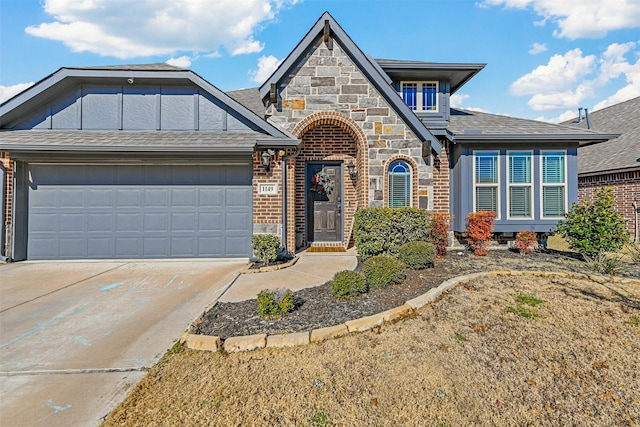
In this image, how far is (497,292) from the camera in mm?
4961

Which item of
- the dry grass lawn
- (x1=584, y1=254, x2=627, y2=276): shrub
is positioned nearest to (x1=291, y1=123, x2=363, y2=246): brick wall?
(x1=584, y1=254, x2=627, y2=276): shrub

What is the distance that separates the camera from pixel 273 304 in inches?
158

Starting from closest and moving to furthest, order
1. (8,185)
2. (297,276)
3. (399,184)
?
(297,276) < (8,185) < (399,184)

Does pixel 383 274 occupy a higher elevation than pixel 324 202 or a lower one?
lower

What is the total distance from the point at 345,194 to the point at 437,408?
24.1 feet

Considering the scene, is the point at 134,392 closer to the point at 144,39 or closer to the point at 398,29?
the point at 398,29

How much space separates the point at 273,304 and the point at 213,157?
4980 mm

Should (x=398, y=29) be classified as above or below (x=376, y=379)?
above

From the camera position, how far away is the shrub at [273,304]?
3980 millimetres

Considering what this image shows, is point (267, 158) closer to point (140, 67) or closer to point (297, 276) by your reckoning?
point (297, 276)

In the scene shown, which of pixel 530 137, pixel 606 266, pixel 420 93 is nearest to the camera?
pixel 606 266

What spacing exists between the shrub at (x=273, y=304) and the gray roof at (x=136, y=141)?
420 centimetres

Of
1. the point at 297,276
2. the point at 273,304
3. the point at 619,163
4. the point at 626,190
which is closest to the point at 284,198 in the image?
the point at 297,276

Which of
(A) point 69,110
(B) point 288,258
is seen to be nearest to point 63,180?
(A) point 69,110
